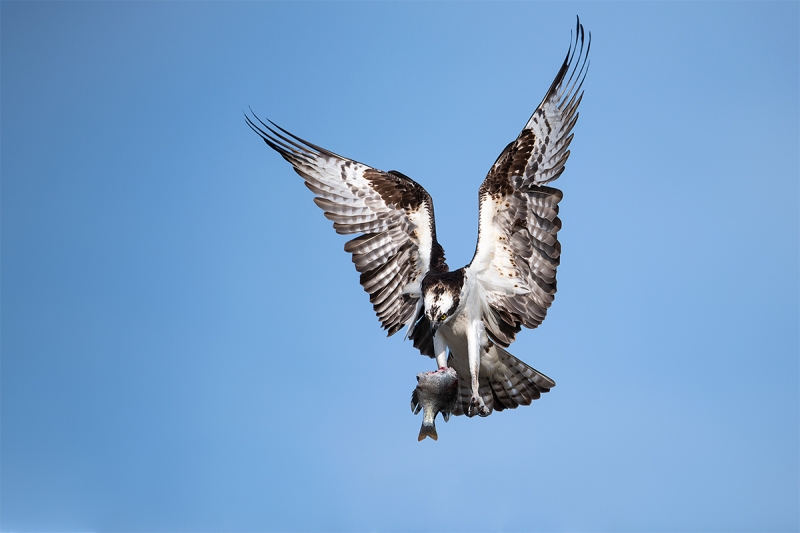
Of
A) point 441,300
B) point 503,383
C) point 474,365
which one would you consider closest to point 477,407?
point 474,365

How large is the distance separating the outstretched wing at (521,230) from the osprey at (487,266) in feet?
0.04

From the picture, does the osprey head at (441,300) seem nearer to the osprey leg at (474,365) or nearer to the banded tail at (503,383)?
the osprey leg at (474,365)

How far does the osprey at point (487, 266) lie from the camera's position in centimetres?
1073

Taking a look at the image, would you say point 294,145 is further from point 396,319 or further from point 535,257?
point 535,257

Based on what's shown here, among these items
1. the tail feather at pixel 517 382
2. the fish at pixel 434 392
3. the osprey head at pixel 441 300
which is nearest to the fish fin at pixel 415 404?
the fish at pixel 434 392

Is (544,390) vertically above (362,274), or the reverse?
(362,274)

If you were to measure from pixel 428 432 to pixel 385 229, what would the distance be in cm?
340

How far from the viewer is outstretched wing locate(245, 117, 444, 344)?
11.6 m

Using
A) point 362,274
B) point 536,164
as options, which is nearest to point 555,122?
point 536,164

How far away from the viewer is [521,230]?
10922 millimetres

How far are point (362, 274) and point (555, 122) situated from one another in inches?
117

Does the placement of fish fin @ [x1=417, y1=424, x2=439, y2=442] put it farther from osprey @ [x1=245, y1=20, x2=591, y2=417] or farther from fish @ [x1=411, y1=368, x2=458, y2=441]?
osprey @ [x1=245, y1=20, x2=591, y2=417]

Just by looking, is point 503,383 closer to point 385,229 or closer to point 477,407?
point 477,407

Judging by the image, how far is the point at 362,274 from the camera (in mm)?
11781
